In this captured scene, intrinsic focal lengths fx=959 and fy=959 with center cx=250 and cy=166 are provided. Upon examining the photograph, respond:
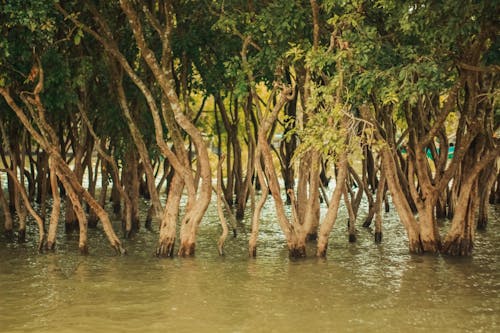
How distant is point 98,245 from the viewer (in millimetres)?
19906

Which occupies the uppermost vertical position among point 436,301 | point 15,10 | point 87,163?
point 15,10

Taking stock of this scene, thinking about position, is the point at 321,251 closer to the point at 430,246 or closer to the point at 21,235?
the point at 430,246

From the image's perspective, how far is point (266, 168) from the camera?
58.7 ft

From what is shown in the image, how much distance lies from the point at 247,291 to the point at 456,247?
4856 millimetres

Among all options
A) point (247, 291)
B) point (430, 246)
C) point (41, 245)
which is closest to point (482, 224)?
point (430, 246)

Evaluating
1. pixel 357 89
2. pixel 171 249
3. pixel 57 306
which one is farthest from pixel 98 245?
pixel 357 89

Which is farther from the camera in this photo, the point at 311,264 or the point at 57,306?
the point at 311,264

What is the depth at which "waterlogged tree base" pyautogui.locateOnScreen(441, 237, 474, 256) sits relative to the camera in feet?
58.9

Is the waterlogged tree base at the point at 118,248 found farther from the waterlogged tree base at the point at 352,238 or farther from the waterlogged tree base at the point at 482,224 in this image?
the waterlogged tree base at the point at 482,224

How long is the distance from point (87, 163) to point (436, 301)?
39.9 ft

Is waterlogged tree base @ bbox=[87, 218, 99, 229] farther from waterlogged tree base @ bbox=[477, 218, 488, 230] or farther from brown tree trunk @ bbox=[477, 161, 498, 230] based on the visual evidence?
waterlogged tree base @ bbox=[477, 218, 488, 230]

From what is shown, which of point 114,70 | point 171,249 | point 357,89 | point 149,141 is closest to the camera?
point 357,89

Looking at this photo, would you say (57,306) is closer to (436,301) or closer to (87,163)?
(436,301)

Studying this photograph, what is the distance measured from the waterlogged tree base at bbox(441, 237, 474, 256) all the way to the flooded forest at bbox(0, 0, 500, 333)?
3 centimetres
